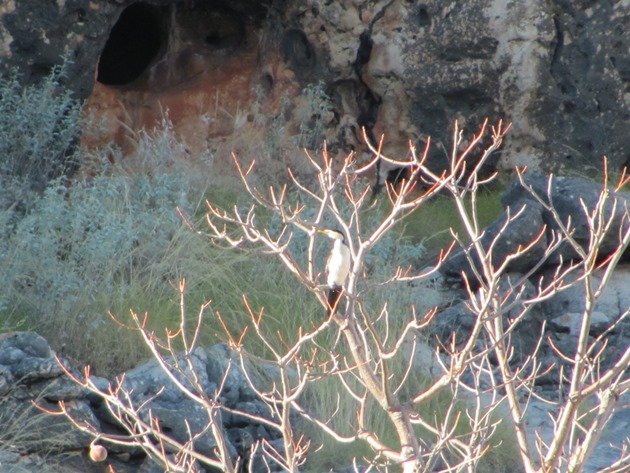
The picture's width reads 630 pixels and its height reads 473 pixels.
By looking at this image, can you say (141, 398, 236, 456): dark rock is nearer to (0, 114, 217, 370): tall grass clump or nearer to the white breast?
(0, 114, 217, 370): tall grass clump

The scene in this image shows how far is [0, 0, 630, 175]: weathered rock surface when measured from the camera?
7.01m

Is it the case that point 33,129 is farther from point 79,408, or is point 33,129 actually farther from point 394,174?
point 79,408

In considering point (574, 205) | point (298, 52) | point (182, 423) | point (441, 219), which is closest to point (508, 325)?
point (574, 205)

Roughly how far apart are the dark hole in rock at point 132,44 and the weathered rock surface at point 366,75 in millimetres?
14

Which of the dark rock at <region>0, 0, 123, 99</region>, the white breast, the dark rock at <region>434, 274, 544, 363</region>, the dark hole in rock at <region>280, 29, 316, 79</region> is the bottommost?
the dark rock at <region>434, 274, 544, 363</region>

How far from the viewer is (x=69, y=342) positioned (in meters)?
5.05

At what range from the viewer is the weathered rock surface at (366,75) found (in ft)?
23.0

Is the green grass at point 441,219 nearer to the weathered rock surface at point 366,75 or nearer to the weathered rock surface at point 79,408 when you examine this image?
the weathered rock surface at point 366,75

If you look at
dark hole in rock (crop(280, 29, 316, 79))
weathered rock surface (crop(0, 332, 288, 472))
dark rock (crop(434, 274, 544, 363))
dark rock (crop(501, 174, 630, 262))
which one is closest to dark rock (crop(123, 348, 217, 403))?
weathered rock surface (crop(0, 332, 288, 472))

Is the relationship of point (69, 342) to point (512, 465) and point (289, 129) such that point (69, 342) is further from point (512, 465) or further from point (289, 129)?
point (289, 129)

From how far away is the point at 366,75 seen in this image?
726 cm

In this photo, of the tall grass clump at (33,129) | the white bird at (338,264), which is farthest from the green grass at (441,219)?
the white bird at (338,264)

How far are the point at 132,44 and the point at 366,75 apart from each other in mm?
1584

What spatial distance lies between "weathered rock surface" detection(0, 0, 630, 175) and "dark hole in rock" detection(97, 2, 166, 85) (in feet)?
0.05
